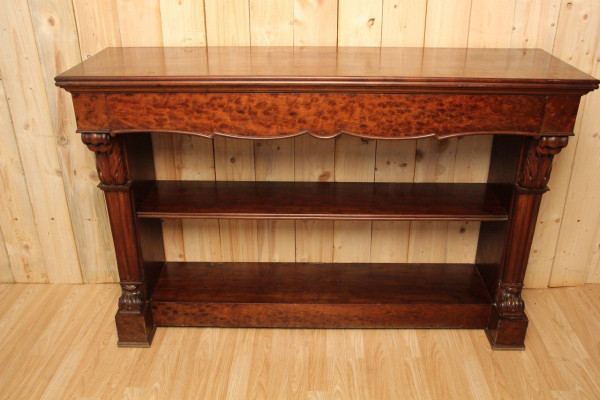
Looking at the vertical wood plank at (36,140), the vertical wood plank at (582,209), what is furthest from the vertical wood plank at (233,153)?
the vertical wood plank at (582,209)

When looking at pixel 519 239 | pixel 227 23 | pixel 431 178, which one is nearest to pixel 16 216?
pixel 227 23

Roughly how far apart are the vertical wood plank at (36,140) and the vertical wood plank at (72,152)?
0.03 metres

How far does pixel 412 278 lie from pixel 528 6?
3.78ft

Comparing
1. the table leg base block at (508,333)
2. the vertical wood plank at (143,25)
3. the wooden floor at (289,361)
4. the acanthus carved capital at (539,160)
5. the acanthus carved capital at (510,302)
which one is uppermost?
the vertical wood plank at (143,25)

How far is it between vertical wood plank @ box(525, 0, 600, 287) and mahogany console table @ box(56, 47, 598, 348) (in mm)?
149

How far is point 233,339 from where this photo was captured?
2244 mm

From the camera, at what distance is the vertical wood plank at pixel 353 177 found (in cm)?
227

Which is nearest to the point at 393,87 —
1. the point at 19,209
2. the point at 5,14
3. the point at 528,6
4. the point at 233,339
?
the point at 528,6

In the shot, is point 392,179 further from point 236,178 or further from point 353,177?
point 236,178

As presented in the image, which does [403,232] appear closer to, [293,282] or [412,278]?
[412,278]

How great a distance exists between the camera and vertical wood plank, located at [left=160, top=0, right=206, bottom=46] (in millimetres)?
2072

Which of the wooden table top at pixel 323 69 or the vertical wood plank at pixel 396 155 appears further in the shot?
the vertical wood plank at pixel 396 155

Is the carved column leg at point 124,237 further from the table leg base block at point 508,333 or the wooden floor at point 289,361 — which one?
the table leg base block at point 508,333

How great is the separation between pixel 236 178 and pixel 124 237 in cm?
52
